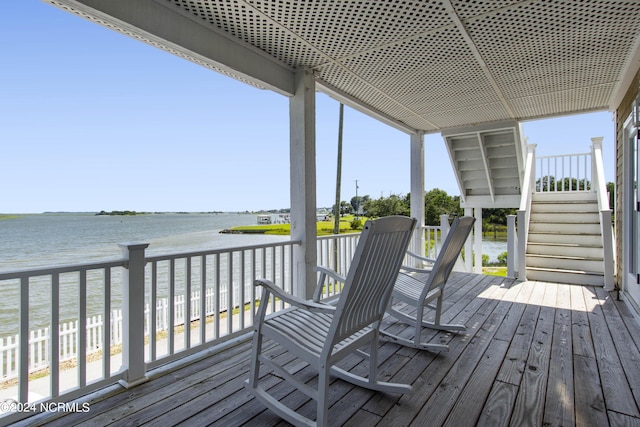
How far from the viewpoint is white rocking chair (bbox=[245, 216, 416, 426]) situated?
59.2 inches

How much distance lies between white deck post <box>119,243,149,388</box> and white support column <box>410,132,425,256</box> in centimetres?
446

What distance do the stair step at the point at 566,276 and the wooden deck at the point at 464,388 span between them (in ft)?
6.07

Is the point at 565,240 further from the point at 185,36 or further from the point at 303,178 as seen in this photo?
the point at 185,36

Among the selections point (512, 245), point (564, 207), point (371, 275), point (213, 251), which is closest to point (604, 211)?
point (512, 245)

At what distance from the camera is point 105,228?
14.6 m

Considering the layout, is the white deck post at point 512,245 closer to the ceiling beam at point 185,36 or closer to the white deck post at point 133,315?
the ceiling beam at point 185,36

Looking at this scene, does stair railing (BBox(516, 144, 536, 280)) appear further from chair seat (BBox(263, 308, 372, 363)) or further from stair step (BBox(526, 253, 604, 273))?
chair seat (BBox(263, 308, 372, 363))

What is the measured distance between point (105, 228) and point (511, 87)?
617 inches

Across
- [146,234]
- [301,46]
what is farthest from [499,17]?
[146,234]

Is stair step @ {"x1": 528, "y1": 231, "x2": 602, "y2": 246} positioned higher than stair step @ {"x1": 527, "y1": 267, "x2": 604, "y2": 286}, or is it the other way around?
stair step @ {"x1": 528, "y1": 231, "x2": 602, "y2": 246}

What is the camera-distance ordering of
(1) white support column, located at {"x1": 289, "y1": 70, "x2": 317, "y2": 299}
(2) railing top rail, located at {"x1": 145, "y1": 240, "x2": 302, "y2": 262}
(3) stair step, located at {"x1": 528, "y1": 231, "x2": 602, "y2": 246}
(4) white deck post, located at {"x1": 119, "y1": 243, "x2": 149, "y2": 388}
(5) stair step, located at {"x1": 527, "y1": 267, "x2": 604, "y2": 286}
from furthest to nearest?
(3) stair step, located at {"x1": 528, "y1": 231, "x2": 602, "y2": 246} → (5) stair step, located at {"x1": 527, "y1": 267, "x2": 604, "y2": 286} → (1) white support column, located at {"x1": 289, "y1": 70, "x2": 317, "y2": 299} → (2) railing top rail, located at {"x1": 145, "y1": 240, "x2": 302, "y2": 262} → (4) white deck post, located at {"x1": 119, "y1": 243, "x2": 149, "y2": 388}

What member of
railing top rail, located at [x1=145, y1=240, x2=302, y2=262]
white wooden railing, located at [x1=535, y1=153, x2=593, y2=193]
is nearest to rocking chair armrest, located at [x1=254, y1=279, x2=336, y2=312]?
railing top rail, located at [x1=145, y1=240, x2=302, y2=262]

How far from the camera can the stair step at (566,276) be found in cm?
473

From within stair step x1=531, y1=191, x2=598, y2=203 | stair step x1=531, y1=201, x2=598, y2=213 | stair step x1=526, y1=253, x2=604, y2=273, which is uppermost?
stair step x1=531, y1=191, x2=598, y2=203
